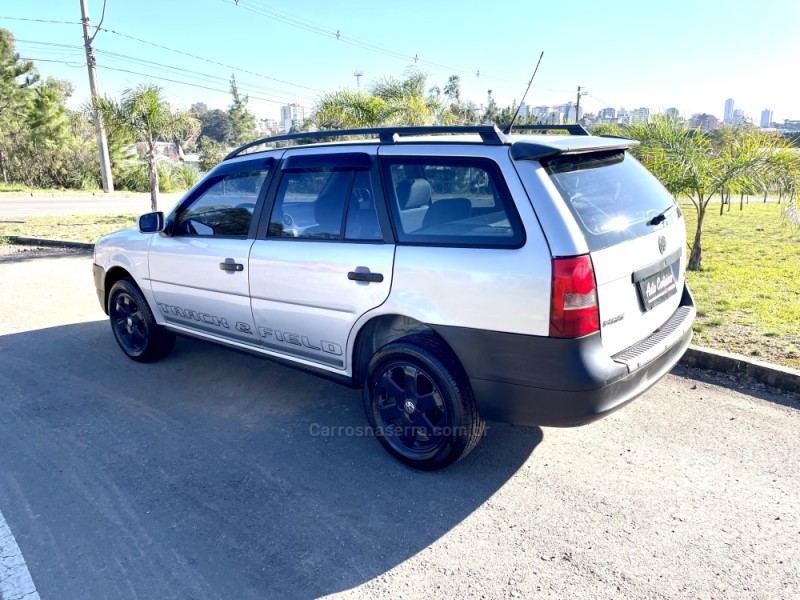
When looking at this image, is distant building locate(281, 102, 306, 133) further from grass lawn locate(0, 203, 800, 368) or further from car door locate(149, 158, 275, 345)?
car door locate(149, 158, 275, 345)

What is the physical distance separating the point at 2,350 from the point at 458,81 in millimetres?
51720

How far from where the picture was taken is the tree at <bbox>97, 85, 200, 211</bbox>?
1366cm

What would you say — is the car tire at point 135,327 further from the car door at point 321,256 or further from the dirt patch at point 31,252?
the dirt patch at point 31,252

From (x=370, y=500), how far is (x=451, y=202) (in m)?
1.71

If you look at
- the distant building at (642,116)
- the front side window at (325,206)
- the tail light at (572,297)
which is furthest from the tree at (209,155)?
the tail light at (572,297)

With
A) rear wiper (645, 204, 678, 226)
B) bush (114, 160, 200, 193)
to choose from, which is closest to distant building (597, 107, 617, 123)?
rear wiper (645, 204, 678, 226)

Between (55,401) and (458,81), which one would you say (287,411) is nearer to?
(55,401)

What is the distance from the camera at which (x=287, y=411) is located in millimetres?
4125

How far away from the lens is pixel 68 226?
1438 centimetres

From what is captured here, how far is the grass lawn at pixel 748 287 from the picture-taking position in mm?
Result: 4957

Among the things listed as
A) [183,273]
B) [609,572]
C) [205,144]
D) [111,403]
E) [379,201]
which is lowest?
[609,572]

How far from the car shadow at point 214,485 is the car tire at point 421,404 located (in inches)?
6.3

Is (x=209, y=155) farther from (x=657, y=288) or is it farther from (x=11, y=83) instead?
(x=657, y=288)

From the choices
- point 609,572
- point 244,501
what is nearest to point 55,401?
point 244,501
